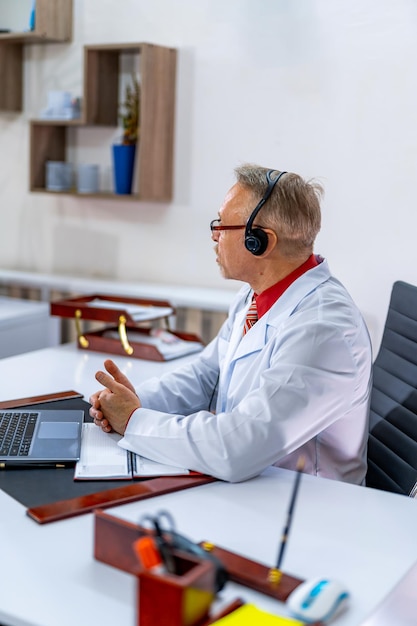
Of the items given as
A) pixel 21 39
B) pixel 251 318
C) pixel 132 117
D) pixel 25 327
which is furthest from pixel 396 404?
pixel 21 39

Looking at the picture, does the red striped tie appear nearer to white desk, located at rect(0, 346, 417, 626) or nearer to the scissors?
white desk, located at rect(0, 346, 417, 626)

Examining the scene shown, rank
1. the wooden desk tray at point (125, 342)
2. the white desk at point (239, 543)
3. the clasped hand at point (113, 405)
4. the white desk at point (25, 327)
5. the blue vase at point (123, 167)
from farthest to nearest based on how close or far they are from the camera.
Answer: the blue vase at point (123, 167), the white desk at point (25, 327), the wooden desk tray at point (125, 342), the clasped hand at point (113, 405), the white desk at point (239, 543)

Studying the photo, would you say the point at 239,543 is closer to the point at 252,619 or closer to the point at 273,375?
the point at 252,619

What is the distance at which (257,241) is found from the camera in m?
1.76

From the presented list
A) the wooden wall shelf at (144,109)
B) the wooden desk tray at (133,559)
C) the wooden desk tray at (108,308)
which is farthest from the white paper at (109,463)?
the wooden wall shelf at (144,109)

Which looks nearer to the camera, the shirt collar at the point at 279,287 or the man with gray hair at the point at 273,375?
the man with gray hair at the point at 273,375

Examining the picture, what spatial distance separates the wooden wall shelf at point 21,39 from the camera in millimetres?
3168

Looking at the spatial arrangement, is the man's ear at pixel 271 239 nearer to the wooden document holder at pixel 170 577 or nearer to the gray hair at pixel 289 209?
the gray hair at pixel 289 209

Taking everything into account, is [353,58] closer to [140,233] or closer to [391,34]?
[391,34]

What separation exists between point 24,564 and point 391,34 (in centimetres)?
219

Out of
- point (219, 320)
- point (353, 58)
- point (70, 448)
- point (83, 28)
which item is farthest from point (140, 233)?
point (70, 448)

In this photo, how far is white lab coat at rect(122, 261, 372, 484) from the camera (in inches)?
→ 60.1

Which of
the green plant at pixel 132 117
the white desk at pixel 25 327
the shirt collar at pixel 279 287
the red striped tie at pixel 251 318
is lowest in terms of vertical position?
the white desk at pixel 25 327

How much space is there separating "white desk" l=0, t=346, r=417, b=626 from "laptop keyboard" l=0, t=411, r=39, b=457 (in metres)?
0.20
